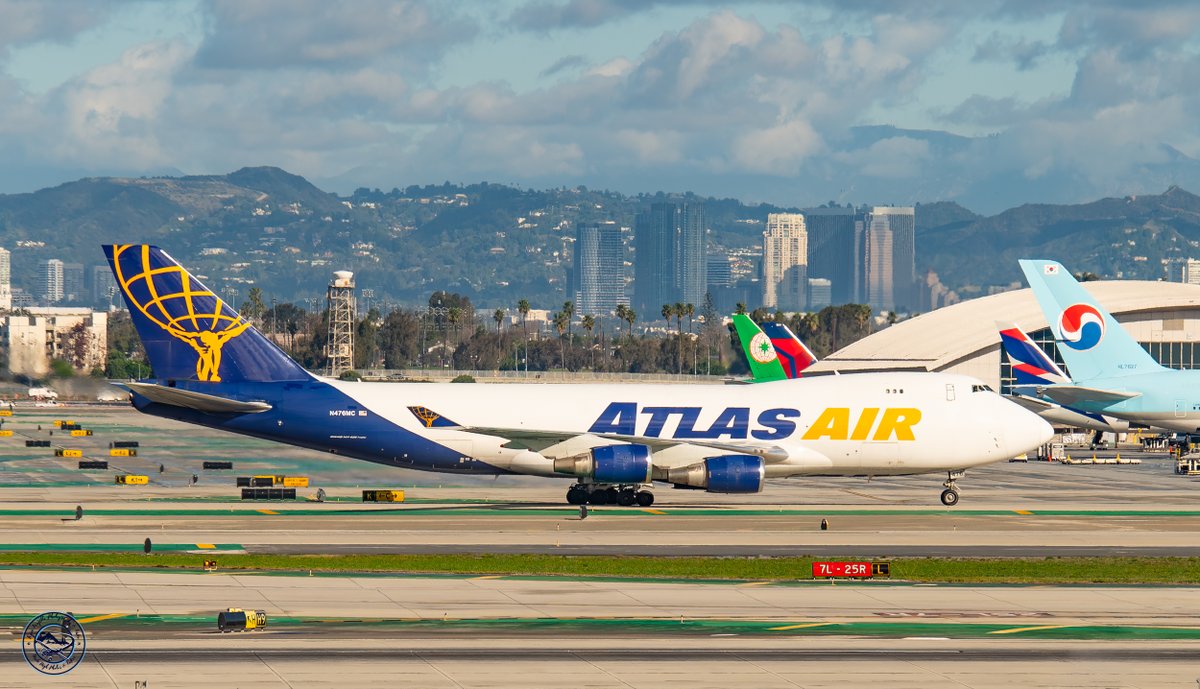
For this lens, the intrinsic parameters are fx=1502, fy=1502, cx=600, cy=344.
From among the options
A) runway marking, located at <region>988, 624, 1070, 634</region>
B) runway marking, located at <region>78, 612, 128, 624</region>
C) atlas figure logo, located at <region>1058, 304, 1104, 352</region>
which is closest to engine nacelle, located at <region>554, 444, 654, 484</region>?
runway marking, located at <region>988, 624, 1070, 634</region>

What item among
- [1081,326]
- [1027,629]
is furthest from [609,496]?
[1081,326]

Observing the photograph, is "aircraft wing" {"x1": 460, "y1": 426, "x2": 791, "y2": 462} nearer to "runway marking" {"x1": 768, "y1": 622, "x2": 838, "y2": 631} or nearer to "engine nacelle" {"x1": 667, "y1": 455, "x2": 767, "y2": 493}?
"engine nacelle" {"x1": 667, "y1": 455, "x2": 767, "y2": 493}

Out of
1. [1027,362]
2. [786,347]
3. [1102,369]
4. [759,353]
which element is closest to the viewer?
[1102,369]

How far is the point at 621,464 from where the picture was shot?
2211 inches

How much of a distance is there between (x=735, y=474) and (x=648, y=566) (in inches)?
603

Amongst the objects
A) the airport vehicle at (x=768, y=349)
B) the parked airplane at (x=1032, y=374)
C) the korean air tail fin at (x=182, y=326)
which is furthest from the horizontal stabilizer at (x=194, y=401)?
the parked airplane at (x=1032, y=374)

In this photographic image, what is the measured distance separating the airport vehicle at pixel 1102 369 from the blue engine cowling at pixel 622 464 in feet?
98.0

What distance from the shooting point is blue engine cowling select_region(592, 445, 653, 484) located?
56156mm

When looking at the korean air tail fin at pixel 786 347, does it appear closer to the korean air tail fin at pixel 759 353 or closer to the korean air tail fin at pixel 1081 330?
the korean air tail fin at pixel 759 353

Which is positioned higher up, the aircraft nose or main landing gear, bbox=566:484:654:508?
the aircraft nose

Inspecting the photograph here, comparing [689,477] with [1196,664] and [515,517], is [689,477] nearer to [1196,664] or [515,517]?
[515,517]

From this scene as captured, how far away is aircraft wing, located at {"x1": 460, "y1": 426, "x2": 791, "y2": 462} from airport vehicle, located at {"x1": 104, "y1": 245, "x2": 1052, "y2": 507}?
0.05 m

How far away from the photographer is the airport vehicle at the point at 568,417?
5588 centimetres

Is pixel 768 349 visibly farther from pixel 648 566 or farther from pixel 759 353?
pixel 648 566
